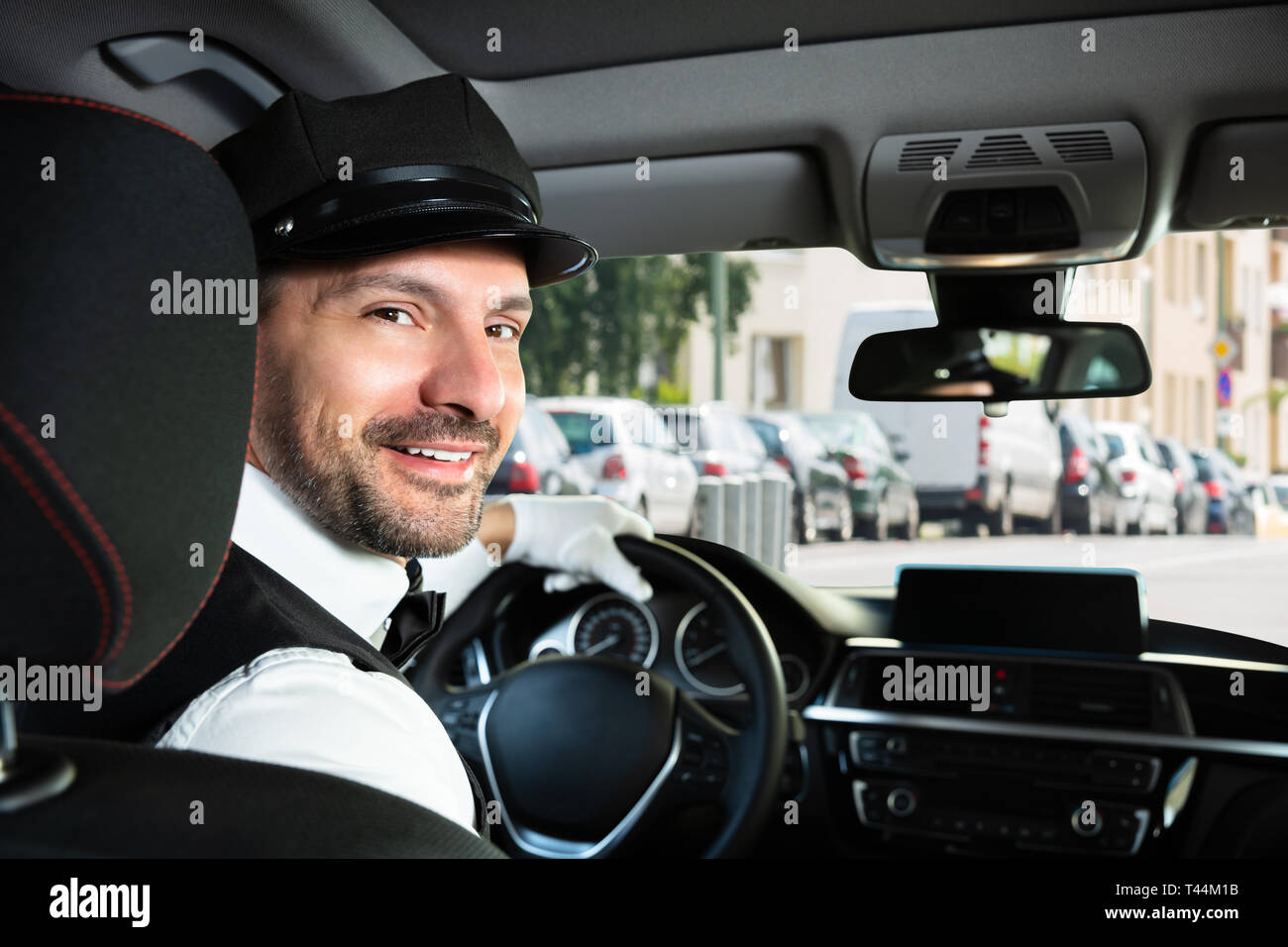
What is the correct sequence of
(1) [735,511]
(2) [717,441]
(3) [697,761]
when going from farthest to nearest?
(2) [717,441]
(1) [735,511]
(3) [697,761]

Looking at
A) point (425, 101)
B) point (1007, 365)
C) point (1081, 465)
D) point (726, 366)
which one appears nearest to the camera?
point (425, 101)

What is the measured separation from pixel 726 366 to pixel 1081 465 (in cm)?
1159

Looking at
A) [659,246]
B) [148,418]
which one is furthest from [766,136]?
[148,418]

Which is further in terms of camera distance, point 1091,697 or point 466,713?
point 1091,697

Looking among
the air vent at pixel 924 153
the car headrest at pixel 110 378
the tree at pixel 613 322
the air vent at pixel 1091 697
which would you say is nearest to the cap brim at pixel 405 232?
the car headrest at pixel 110 378

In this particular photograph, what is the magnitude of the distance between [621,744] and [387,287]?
1230 millimetres

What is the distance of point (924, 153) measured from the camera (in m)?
2.40

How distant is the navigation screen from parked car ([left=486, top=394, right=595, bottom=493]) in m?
6.24

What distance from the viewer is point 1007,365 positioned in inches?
108

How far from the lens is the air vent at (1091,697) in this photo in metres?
2.89

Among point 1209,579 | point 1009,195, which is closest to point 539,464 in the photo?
point 1209,579

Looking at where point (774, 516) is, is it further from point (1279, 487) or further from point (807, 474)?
point (807, 474)

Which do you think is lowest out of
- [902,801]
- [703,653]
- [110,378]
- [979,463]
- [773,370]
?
[902,801]
